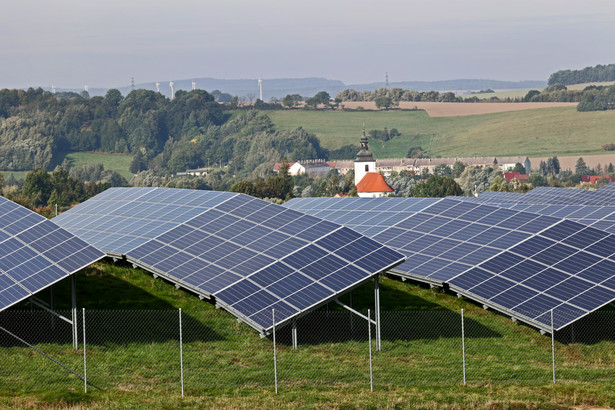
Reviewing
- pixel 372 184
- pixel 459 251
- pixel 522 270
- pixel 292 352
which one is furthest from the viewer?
pixel 372 184

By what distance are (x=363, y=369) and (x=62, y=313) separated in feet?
33.3

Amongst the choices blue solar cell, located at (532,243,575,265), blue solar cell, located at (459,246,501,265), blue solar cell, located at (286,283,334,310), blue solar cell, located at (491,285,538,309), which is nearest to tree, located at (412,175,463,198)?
blue solar cell, located at (459,246,501,265)

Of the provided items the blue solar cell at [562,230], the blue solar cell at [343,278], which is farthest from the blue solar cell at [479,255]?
the blue solar cell at [343,278]

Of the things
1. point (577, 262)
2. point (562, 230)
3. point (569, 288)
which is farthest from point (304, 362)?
point (562, 230)

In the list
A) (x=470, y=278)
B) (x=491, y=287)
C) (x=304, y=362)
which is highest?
(x=470, y=278)

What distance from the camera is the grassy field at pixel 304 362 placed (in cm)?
2175

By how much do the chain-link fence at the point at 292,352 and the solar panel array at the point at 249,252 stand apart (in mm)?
1233

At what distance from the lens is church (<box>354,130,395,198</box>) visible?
17732cm

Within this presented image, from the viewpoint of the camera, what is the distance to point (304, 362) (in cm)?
2569

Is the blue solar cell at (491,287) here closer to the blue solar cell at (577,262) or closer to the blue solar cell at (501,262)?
the blue solar cell at (501,262)

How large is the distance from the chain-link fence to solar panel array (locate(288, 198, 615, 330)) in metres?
0.95

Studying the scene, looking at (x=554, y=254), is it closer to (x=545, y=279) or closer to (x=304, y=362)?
(x=545, y=279)

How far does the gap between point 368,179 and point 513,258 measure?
149 metres

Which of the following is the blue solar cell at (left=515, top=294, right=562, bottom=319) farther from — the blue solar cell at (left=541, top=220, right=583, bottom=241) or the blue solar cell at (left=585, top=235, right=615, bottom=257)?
the blue solar cell at (left=541, top=220, right=583, bottom=241)
